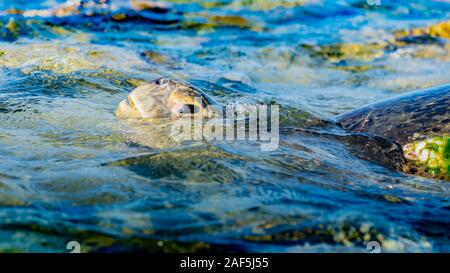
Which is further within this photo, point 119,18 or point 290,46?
point 119,18

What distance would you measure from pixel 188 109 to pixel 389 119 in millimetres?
1561

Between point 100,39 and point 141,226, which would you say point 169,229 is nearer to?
point 141,226

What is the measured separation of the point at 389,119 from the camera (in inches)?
165

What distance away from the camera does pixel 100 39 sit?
8.67m

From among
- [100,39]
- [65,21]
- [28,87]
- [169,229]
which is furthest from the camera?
[65,21]

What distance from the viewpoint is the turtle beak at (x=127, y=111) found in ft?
13.3

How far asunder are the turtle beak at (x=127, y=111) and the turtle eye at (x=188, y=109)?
1.05 ft

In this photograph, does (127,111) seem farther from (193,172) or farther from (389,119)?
(389,119)

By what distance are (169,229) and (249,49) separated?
273 inches

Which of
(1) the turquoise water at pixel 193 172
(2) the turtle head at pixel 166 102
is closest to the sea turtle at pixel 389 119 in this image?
(2) the turtle head at pixel 166 102

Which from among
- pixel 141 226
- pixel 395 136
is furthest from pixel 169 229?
pixel 395 136

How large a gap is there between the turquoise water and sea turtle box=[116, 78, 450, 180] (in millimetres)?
191

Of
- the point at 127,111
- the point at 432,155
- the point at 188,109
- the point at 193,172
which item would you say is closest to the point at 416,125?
→ the point at 432,155
